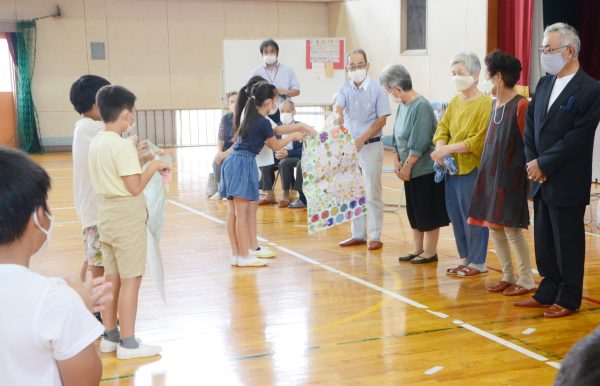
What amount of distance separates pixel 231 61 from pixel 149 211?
29.9 ft

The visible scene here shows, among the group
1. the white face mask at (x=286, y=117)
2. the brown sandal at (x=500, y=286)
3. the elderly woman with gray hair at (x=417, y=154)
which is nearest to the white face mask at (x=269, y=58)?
the white face mask at (x=286, y=117)

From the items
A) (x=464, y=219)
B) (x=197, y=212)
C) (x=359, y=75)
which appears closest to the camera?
(x=464, y=219)

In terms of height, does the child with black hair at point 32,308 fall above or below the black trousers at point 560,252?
above

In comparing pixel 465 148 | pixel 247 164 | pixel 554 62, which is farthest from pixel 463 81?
pixel 247 164

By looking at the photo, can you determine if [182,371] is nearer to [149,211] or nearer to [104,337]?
[104,337]

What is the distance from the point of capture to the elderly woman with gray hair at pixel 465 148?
4.80 meters

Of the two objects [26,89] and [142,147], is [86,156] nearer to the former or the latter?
[142,147]

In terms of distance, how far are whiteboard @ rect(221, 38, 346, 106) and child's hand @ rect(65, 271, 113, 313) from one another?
11077 mm

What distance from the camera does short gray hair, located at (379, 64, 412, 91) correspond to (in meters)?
5.37

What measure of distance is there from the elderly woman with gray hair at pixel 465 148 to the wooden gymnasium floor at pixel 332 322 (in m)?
0.23

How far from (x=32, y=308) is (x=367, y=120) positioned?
4798 mm

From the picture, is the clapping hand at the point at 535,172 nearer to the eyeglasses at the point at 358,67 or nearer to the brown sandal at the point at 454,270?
the brown sandal at the point at 454,270

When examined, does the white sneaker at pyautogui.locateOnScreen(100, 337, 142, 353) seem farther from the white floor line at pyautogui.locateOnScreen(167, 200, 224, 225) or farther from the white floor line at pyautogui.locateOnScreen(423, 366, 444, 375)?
the white floor line at pyautogui.locateOnScreen(167, 200, 224, 225)

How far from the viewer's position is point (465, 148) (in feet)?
15.8
